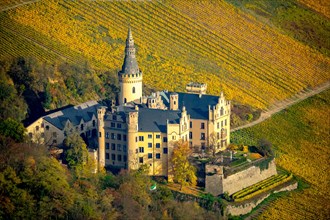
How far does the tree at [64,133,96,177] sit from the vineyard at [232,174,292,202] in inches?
546

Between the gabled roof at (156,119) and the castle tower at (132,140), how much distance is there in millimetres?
908

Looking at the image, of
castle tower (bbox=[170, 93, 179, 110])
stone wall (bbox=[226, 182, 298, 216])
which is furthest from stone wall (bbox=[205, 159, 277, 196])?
castle tower (bbox=[170, 93, 179, 110])

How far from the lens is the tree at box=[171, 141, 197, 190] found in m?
123

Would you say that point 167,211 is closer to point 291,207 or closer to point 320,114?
point 291,207

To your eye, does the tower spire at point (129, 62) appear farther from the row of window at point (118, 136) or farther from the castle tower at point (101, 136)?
the row of window at point (118, 136)

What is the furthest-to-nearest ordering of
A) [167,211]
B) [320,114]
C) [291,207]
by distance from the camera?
[320,114], [291,207], [167,211]

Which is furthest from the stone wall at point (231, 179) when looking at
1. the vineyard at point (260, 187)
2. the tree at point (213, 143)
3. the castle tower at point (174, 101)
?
the castle tower at point (174, 101)

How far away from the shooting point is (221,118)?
13012 centimetres

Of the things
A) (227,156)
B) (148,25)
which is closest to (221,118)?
(227,156)

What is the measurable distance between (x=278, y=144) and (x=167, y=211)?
87.6ft

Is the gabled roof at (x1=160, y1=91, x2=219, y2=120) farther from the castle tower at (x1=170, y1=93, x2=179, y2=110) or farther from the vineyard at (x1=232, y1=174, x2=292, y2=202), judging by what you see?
the vineyard at (x1=232, y1=174, x2=292, y2=202)

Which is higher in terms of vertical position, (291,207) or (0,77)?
(0,77)

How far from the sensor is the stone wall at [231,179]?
123125 millimetres

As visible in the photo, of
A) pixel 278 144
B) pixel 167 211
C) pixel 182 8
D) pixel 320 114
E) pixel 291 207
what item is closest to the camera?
pixel 167 211
